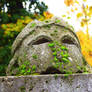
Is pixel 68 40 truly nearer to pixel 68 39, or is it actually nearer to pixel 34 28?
pixel 68 39

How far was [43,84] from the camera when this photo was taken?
2457 mm

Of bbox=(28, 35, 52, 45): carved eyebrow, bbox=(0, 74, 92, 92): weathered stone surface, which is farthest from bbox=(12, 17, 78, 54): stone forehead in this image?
bbox=(0, 74, 92, 92): weathered stone surface

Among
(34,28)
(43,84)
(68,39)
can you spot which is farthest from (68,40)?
(43,84)

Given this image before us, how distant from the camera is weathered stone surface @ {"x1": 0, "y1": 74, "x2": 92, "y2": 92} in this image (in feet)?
8.05

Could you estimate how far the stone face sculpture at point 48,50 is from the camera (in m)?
2.84

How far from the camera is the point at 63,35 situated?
3205mm

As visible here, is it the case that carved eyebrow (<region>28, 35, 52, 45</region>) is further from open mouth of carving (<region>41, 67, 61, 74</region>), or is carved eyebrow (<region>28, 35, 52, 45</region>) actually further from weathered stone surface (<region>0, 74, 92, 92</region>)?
weathered stone surface (<region>0, 74, 92, 92</region>)

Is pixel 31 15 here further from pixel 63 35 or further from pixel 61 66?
pixel 61 66

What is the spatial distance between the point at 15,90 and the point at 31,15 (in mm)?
6198

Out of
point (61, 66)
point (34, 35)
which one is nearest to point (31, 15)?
point (34, 35)

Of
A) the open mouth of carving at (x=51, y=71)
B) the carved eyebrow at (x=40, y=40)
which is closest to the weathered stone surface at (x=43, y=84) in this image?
the open mouth of carving at (x=51, y=71)

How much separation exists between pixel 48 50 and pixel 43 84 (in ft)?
2.26

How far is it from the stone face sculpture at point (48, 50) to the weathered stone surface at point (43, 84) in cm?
29

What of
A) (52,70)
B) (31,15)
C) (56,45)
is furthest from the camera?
(31,15)
